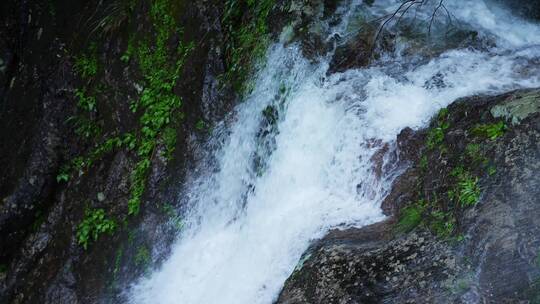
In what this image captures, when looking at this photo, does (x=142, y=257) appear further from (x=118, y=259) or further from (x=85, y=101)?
(x=85, y=101)

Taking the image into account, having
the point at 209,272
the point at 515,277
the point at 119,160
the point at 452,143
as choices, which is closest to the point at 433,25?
the point at 452,143

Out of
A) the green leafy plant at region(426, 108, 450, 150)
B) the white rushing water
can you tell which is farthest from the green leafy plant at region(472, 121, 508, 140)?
the white rushing water

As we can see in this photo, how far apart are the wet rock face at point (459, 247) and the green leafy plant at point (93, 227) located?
9.06 ft

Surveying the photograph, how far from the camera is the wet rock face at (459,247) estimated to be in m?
3.56

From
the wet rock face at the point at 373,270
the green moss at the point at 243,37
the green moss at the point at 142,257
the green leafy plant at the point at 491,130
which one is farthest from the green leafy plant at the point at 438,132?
the green moss at the point at 142,257

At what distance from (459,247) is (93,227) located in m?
4.27

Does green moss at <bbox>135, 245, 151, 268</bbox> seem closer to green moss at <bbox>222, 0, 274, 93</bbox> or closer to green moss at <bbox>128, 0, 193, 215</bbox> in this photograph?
green moss at <bbox>128, 0, 193, 215</bbox>

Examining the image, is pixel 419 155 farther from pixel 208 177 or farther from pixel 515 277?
pixel 208 177

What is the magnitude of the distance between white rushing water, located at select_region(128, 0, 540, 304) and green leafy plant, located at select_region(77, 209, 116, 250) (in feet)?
2.84

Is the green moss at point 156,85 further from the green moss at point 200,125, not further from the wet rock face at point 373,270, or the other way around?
the wet rock face at point 373,270

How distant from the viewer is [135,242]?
5.86 metres

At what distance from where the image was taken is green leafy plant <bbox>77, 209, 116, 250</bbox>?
6.08 meters

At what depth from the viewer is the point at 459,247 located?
3758 mm

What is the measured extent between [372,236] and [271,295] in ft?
3.49
